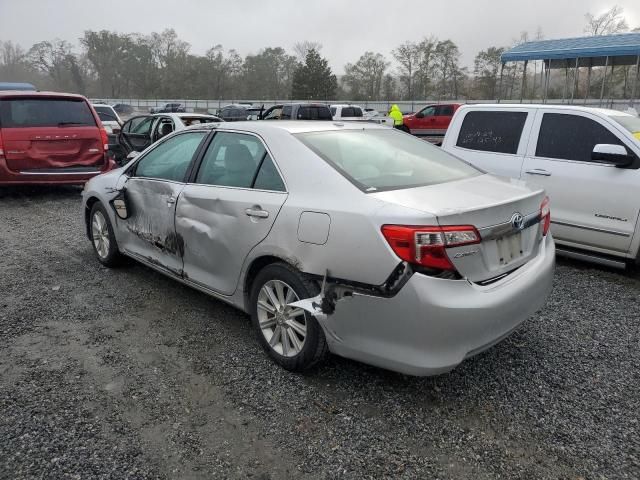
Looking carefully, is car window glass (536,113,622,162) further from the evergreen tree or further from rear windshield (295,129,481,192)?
the evergreen tree

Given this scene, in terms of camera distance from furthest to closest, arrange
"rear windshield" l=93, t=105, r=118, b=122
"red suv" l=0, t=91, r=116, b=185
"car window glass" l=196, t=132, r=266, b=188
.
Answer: "rear windshield" l=93, t=105, r=118, b=122, "red suv" l=0, t=91, r=116, b=185, "car window glass" l=196, t=132, r=266, b=188

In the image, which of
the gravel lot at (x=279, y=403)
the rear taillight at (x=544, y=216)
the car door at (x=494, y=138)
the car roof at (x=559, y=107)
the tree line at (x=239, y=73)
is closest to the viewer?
the gravel lot at (x=279, y=403)

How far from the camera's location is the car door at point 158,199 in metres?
4.06

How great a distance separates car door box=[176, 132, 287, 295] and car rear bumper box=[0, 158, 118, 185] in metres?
5.73

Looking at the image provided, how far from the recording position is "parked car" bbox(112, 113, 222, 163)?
34.7 ft

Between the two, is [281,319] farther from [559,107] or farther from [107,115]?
[107,115]

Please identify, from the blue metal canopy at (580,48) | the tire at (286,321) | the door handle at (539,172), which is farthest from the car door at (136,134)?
the blue metal canopy at (580,48)

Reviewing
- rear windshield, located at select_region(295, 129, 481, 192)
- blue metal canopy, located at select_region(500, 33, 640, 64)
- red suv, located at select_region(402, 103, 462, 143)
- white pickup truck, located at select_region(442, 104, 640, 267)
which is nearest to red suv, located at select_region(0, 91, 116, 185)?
white pickup truck, located at select_region(442, 104, 640, 267)

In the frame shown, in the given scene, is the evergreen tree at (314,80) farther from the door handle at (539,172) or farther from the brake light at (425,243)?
the brake light at (425,243)

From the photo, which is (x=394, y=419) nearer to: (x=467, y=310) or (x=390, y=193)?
(x=467, y=310)

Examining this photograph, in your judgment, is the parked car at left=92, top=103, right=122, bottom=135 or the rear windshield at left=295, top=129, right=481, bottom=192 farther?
the parked car at left=92, top=103, right=122, bottom=135

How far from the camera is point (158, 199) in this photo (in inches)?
166

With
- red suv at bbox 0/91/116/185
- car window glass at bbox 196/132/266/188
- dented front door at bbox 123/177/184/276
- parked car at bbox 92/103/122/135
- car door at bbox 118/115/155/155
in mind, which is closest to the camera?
car window glass at bbox 196/132/266/188

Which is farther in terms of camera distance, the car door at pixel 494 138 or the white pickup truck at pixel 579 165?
the car door at pixel 494 138
